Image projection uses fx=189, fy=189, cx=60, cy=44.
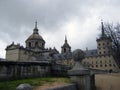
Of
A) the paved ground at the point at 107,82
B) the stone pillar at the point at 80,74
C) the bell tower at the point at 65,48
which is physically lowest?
the paved ground at the point at 107,82

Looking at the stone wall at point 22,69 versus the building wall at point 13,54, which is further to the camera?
the building wall at point 13,54

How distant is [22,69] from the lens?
942 cm

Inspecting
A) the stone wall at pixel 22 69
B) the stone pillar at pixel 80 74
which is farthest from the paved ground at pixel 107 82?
the stone pillar at pixel 80 74

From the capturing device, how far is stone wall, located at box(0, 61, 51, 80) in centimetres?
848

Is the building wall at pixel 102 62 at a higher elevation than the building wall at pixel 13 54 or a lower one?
lower

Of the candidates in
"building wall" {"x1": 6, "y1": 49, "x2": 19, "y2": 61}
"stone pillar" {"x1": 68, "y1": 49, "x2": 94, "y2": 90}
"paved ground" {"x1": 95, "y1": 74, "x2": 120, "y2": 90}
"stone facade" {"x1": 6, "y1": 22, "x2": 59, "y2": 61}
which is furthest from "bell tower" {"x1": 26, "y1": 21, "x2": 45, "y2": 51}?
"stone pillar" {"x1": 68, "y1": 49, "x2": 94, "y2": 90}

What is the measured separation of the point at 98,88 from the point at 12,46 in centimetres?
8684

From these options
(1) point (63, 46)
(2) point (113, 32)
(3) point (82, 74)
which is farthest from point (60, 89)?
(1) point (63, 46)

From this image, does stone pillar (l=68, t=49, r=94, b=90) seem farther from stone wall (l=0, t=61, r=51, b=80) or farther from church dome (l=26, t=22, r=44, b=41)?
church dome (l=26, t=22, r=44, b=41)

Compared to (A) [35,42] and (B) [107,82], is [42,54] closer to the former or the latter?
(A) [35,42]

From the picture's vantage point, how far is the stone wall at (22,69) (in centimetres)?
848

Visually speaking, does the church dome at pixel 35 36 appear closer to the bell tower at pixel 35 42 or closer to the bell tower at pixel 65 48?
the bell tower at pixel 35 42

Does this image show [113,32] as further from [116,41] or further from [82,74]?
[82,74]

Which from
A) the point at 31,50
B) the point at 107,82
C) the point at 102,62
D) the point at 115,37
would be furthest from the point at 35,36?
the point at 107,82
